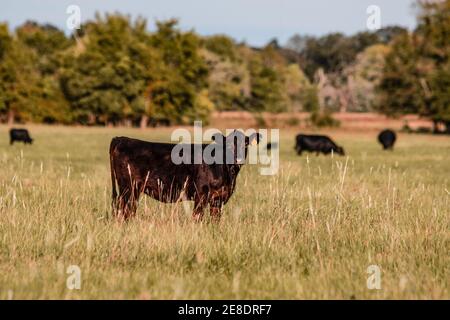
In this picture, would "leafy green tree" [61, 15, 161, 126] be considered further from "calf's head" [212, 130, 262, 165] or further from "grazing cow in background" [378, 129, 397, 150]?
"calf's head" [212, 130, 262, 165]

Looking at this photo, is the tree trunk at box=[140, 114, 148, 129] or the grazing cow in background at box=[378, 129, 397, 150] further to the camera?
the tree trunk at box=[140, 114, 148, 129]

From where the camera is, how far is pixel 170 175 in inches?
300

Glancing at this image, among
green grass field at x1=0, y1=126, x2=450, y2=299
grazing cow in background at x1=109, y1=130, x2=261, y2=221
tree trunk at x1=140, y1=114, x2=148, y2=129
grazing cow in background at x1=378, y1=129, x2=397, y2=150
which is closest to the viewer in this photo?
green grass field at x1=0, y1=126, x2=450, y2=299

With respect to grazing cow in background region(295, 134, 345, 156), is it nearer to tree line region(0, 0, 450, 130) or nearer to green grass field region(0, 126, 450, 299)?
green grass field region(0, 126, 450, 299)

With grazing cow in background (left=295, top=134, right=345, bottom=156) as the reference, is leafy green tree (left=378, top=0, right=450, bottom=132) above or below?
above

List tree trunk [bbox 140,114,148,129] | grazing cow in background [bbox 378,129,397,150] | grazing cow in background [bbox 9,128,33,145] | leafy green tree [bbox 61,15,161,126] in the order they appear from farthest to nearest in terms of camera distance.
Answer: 1. tree trunk [bbox 140,114,148,129]
2. leafy green tree [bbox 61,15,161,126]
3. grazing cow in background [bbox 378,129,397,150]
4. grazing cow in background [bbox 9,128,33,145]

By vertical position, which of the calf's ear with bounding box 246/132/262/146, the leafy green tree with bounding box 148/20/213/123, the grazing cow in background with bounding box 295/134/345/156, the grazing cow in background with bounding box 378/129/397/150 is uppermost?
the leafy green tree with bounding box 148/20/213/123

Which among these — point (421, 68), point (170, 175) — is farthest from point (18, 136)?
point (421, 68)

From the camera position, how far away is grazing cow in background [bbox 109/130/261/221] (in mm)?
7441

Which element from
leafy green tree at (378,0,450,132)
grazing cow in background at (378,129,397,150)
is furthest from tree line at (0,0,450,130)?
grazing cow in background at (378,129,397,150)

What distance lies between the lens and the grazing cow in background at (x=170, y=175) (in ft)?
24.4

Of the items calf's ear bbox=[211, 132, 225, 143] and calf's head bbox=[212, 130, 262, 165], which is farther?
calf's ear bbox=[211, 132, 225, 143]

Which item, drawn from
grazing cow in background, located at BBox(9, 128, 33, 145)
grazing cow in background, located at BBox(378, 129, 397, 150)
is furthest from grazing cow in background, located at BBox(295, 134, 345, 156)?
grazing cow in background, located at BBox(9, 128, 33, 145)
